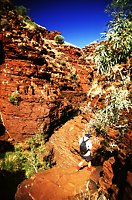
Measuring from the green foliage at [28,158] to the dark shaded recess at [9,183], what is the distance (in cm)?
37

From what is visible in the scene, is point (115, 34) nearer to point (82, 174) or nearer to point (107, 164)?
point (107, 164)

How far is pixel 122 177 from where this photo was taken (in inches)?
278

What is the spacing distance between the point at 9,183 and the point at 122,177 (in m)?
7.52

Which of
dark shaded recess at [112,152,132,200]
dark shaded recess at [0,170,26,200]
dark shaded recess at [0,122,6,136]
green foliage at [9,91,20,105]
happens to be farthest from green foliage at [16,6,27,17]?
dark shaded recess at [112,152,132,200]

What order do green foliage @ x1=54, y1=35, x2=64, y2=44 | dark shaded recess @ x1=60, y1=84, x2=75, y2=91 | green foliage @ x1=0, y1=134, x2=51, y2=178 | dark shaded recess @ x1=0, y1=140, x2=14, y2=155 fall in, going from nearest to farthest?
green foliage @ x1=0, y1=134, x2=51, y2=178, dark shaded recess @ x1=0, y1=140, x2=14, y2=155, dark shaded recess @ x1=60, y1=84, x2=75, y2=91, green foliage @ x1=54, y1=35, x2=64, y2=44

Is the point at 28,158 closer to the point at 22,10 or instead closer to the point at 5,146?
the point at 5,146

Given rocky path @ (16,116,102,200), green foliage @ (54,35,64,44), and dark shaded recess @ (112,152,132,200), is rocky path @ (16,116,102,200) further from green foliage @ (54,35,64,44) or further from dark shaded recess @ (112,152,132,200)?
Result: green foliage @ (54,35,64,44)

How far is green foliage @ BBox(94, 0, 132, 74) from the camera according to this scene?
7.22 m

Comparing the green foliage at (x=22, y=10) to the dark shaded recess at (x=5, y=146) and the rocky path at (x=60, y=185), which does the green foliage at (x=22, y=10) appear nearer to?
the dark shaded recess at (x=5, y=146)

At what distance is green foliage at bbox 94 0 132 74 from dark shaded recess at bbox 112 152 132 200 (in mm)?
3537

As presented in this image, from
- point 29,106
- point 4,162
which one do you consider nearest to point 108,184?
point 4,162

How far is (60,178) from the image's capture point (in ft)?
29.7

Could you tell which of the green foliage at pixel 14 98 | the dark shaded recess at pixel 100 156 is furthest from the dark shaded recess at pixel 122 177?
the green foliage at pixel 14 98

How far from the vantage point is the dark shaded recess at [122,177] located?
21.2ft
